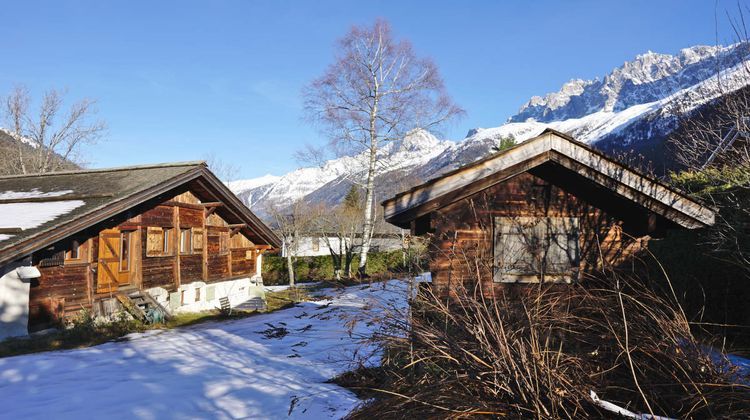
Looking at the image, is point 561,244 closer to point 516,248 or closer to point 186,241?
point 516,248

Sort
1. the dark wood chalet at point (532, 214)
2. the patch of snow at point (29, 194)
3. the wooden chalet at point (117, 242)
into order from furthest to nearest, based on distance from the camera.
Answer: the patch of snow at point (29, 194) < the wooden chalet at point (117, 242) < the dark wood chalet at point (532, 214)

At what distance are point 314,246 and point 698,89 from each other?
44.2 meters

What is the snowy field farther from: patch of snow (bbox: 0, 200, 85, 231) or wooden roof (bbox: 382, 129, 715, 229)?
patch of snow (bbox: 0, 200, 85, 231)

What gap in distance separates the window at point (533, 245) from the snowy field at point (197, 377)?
2034 millimetres

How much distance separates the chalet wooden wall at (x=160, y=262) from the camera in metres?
10.7

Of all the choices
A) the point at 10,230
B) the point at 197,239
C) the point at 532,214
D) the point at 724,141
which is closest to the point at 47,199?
the point at 10,230

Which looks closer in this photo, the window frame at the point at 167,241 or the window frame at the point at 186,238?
the window frame at the point at 167,241

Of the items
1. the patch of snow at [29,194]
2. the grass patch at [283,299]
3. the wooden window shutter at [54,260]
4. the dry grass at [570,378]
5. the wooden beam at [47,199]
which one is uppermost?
the patch of snow at [29,194]

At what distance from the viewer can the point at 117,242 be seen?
12.9m

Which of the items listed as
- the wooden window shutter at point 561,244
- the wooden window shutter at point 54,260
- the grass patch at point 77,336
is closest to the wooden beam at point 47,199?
the wooden window shutter at point 54,260

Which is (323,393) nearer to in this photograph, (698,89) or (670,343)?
(670,343)

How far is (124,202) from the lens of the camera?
11.6m

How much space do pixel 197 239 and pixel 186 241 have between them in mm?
543

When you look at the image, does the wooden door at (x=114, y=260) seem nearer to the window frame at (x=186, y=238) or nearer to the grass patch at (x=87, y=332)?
the grass patch at (x=87, y=332)
